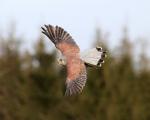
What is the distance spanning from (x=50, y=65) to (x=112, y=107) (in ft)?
5.97

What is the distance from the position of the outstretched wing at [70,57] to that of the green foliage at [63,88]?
10904 millimetres

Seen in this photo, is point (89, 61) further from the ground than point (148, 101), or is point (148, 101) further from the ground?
point (89, 61)

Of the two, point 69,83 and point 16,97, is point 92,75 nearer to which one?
point 16,97

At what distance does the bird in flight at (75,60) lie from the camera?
2174 mm

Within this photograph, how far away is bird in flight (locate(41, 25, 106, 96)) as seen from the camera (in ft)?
7.13

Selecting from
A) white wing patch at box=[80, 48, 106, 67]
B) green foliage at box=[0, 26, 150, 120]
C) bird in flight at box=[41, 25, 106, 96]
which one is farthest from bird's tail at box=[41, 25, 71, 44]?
green foliage at box=[0, 26, 150, 120]

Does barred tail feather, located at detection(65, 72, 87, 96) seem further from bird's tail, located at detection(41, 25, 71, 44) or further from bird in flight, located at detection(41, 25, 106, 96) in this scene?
bird's tail, located at detection(41, 25, 71, 44)

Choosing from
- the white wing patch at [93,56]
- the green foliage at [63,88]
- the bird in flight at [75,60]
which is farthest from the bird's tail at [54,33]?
the green foliage at [63,88]

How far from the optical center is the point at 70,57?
2229 millimetres

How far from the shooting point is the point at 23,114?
48.0ft

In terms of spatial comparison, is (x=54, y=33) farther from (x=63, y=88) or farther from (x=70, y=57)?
(x=63, y=88)

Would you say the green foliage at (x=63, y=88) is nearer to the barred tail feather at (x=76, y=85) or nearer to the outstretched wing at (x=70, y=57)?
the outstretched wing at (x=70, y=57)

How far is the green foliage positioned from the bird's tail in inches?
429

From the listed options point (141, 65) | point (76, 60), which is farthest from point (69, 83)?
point (141, 65)
